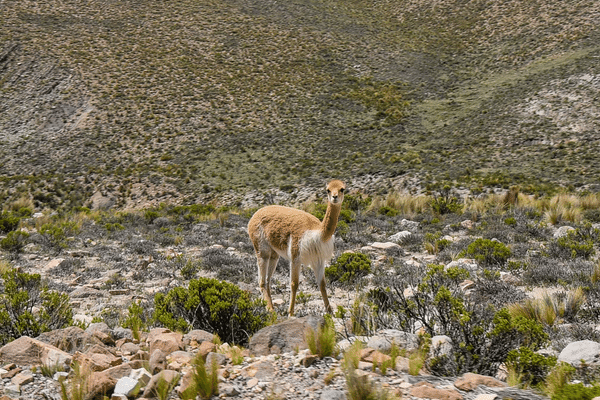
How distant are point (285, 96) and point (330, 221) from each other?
3199 centimetres

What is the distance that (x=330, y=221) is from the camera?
565 centimetres

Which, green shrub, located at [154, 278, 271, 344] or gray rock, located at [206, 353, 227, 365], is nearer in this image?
gray rock, located at [206, 353, 227, 365]

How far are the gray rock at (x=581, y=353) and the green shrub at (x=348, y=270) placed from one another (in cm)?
410

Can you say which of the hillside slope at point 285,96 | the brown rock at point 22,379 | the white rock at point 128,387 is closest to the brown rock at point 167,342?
the white rock at point 128,387

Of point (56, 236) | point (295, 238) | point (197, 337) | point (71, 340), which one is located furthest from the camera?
point (56, 236)

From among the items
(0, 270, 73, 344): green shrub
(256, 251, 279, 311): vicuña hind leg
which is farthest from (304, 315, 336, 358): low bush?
(0, 270, 73, 344): green shrub

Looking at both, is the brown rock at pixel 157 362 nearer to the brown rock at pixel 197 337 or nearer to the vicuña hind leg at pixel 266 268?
the brown rock at pixel 197 337

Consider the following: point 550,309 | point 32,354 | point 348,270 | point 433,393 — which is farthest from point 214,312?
point 550,309

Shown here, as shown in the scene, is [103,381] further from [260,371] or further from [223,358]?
[260,371]

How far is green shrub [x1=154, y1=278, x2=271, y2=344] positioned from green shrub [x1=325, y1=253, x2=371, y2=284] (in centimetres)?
237

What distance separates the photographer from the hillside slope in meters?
26.1

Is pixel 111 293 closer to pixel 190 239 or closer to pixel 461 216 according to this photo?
pixel 190 239

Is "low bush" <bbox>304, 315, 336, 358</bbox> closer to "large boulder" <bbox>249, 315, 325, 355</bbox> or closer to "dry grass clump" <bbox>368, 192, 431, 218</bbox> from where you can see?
"large boulder" <bbox>249, 315, 325, 355</bbox>

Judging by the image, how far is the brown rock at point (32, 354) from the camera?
11.9ft
